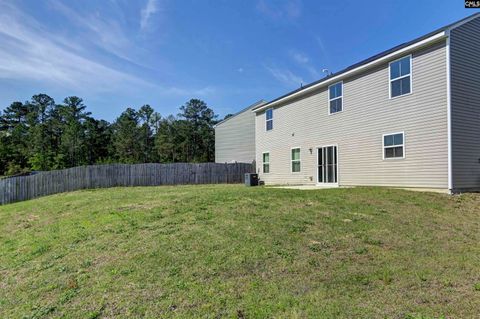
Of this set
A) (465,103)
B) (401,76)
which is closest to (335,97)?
(401,76)

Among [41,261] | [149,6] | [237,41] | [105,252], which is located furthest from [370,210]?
[237,41]

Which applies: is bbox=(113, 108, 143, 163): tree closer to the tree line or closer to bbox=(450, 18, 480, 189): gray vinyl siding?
the tree line

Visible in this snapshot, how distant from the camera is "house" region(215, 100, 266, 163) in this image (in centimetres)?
2581

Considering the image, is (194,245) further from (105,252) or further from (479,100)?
(479,100)

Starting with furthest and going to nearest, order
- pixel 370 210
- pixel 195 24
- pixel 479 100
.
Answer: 1. pixel 195 24
2. pixel 479 100
3. pixel 370 210

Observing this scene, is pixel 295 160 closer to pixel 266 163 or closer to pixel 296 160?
pixel 296 160

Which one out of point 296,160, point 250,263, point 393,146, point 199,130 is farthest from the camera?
point 199,130

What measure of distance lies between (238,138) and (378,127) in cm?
1688

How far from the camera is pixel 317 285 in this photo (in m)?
3.63

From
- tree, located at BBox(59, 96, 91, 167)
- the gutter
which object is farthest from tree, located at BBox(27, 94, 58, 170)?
the gutter

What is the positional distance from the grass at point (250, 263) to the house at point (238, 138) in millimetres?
18317

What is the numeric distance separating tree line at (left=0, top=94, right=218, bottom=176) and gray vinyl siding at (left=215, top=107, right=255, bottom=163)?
54.3 ft

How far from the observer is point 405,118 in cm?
1011

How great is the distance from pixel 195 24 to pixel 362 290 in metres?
12.7
